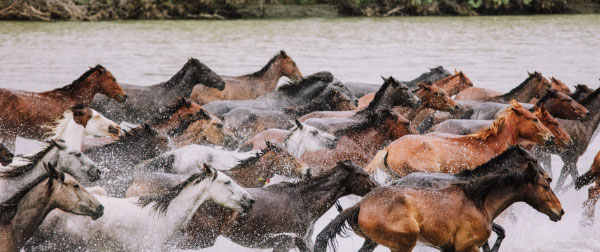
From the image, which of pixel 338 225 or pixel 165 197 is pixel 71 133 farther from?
pixel 338 225

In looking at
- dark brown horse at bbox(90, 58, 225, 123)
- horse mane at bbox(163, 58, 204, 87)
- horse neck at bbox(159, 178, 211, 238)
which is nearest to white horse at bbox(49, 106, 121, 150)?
horse neck at bbox(159, 178, 211, 238)

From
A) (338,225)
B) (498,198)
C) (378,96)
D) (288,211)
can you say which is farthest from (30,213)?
(378,96)

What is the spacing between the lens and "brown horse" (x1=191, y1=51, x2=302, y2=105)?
9086mm

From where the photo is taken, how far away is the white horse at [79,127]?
577 cm

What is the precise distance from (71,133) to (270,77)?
159 inches

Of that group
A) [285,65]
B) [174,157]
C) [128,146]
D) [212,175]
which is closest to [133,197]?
[212,175]

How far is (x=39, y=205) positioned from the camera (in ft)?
13.7

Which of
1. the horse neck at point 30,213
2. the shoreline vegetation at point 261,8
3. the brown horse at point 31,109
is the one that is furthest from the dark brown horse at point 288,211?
the shoreline vegetation at point 261,8

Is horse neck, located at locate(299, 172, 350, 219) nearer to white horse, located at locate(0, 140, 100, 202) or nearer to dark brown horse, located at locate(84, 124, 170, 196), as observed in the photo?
white horse, located at locate(0, 140, 100, 202)

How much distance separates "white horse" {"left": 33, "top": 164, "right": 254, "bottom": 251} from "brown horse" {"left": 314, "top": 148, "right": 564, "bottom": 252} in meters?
0.60

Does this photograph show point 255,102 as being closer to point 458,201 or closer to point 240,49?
point 458,201

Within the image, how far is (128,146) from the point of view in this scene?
610 cm

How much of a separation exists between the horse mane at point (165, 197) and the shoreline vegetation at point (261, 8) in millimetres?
18958

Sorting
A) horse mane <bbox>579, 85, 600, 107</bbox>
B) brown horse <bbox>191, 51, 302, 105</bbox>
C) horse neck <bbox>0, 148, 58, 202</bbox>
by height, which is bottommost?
brown horse <bbox>191, 51, 302, 105</bbox>
